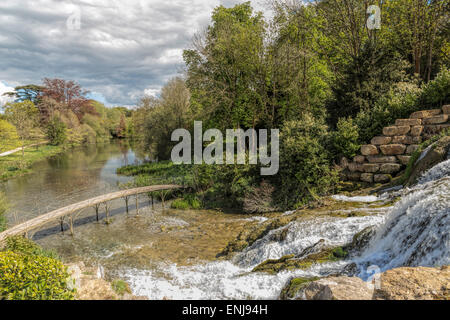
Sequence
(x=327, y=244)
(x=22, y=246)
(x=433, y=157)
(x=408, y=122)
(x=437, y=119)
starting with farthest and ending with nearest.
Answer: (x=408, y=122) → (x=437, y=119) → (x=433, y=157) → (x=22, y=246) → (x=327, y=244)

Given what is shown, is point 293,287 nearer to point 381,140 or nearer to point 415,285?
point 415,285

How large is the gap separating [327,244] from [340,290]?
3160 mm

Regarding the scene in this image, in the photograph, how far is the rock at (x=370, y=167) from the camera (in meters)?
10.2

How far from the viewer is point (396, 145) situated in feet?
32.6

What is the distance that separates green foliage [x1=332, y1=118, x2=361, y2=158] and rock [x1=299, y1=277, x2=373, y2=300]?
8.63 m

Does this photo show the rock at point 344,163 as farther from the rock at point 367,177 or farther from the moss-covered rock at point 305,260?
the moss-covered rock at point 305,260

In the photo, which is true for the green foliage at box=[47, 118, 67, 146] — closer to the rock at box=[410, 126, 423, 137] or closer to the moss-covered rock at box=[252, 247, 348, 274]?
the moss-covered rock at box=[252, 247, 348, 274]

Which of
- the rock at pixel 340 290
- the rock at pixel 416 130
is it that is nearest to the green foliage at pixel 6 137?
the rock at pixel 340 290

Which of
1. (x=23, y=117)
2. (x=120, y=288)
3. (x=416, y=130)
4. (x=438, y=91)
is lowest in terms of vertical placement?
(x=120, y=288)

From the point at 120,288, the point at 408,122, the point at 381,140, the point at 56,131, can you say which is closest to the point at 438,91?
the point at 408,122

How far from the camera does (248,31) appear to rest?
19.1 metres

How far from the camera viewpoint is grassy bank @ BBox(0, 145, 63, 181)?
24672 mm

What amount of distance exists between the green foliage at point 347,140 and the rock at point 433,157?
2.82 metres
